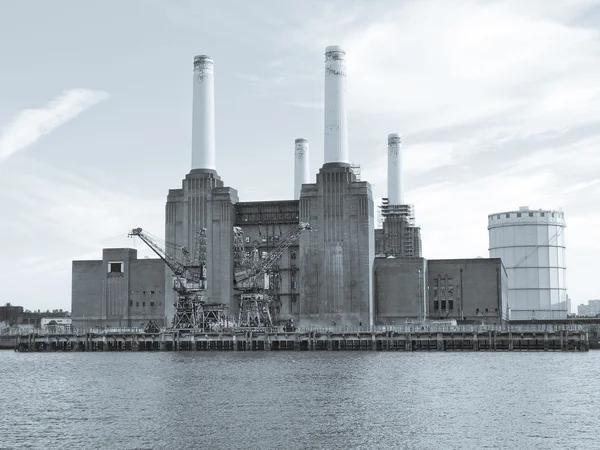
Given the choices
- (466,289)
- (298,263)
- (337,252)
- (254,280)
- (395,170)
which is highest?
(395,170)

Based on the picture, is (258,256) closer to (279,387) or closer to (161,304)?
Result: (161,304)

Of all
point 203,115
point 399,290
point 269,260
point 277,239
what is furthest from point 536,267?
point 203,115

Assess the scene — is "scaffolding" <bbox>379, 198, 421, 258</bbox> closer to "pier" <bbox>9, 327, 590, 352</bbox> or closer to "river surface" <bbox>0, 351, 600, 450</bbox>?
"pier" <bbox>9, 327, 590, 352</bbox>

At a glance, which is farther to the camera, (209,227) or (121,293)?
(121,293)

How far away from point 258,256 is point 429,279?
2674cm

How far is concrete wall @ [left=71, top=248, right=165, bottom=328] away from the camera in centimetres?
14600

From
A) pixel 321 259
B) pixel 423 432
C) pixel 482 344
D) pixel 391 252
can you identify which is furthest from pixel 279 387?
pixel 391 252

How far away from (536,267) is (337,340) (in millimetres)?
61623

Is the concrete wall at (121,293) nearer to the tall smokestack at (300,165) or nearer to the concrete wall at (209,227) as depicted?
the concrete wall at (209,227)

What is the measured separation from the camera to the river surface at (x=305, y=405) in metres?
46.2

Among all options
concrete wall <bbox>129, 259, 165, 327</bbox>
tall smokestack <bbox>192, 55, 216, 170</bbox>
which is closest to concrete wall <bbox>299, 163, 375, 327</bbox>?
tall smokestack <bbox>192, 55, 216, 170</bbox>

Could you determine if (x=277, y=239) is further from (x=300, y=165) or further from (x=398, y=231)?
(x=398, y=231)

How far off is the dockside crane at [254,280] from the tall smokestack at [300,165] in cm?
3419

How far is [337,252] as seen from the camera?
135 metres
